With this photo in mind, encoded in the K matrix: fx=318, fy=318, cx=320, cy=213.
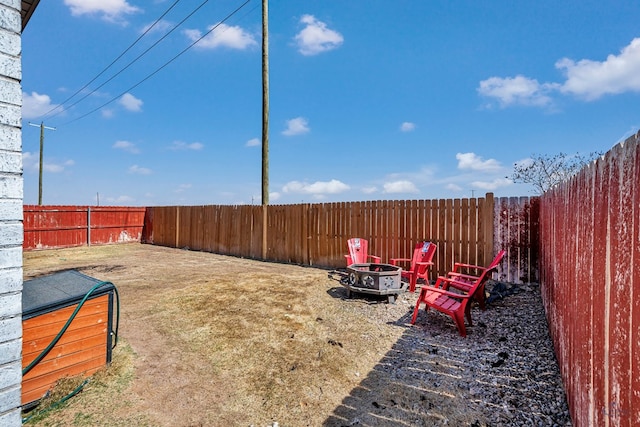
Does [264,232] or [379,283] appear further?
[264,232]

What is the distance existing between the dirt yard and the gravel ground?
12 millimetres

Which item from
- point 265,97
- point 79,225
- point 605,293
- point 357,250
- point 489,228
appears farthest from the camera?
point 79,225

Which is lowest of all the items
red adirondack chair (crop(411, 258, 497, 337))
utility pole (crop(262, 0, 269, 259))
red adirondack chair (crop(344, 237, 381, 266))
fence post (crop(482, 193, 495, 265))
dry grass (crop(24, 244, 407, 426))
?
dry grass (crop(24, 244, 407, 426))

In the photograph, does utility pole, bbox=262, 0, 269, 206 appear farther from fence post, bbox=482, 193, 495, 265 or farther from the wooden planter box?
the wooden planter box

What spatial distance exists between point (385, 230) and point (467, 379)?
483cm

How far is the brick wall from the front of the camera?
1736 mm

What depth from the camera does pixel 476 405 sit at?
2.60 metres

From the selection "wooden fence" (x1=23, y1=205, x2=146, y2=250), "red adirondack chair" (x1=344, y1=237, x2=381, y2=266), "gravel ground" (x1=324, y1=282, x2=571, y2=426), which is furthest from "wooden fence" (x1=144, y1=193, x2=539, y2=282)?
"wooden fence" (x1=23, y1=205, x2=146, y2=250)

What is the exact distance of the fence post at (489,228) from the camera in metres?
6.25

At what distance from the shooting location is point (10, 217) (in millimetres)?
1769

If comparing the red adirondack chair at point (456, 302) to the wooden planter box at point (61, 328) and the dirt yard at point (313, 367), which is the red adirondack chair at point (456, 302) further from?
the wooden planter box at point (61, 328)

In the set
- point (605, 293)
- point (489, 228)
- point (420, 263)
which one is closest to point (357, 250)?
point (420, 263)

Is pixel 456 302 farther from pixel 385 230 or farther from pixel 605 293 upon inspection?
pixel 385 230

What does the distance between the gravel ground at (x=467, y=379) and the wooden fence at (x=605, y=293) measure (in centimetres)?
38
